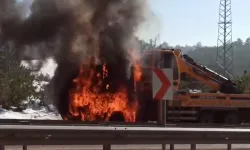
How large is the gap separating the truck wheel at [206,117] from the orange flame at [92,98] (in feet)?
14.2

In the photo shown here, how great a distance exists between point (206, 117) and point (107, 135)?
13.9m

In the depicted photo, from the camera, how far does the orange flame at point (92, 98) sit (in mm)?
19047

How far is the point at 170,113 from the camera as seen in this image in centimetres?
2128

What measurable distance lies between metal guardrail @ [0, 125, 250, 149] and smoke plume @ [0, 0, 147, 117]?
10325 mm

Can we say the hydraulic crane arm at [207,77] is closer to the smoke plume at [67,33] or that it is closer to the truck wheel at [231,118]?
the truck wheel at [231,118]

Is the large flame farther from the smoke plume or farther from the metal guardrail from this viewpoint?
the metal guardrail

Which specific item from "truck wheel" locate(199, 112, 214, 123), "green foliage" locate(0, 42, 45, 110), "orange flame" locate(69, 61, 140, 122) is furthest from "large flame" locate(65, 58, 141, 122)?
"green foliage" locate(0, 42, 45, 110)

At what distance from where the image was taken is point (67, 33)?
1961 cm

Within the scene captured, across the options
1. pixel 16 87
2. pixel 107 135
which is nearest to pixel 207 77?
pixel 16 87

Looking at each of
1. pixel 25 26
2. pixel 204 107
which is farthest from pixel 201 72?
pixel 25 26

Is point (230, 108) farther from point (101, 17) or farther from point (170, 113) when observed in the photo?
point (101, 17)

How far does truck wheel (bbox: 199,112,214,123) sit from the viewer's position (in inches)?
858

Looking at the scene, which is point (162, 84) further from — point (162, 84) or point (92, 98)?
point (92, 98)

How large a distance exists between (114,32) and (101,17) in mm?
873
